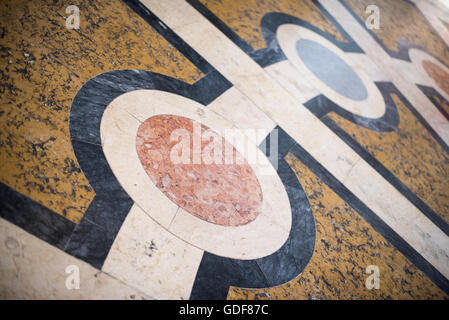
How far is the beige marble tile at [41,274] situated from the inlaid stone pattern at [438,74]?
5126 mm

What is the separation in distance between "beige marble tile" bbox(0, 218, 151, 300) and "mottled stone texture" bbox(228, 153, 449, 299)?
73 centimetres

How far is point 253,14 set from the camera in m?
3.49

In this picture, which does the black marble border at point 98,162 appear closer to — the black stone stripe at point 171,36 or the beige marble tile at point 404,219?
the black stone stripe at point 171,36

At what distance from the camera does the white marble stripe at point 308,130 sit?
8.36 feet

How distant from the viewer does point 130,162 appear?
5.98 ft

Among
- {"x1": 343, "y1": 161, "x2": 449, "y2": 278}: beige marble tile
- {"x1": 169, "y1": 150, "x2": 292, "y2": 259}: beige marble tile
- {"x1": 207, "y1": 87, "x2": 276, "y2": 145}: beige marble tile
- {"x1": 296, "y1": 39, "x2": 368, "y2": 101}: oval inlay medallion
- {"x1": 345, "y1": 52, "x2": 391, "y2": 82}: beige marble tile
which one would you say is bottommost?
{"x1": 169, "y1": 150, "x2": 292, "y2": 259}: beige marble tile

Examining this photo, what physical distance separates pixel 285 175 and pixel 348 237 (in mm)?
655

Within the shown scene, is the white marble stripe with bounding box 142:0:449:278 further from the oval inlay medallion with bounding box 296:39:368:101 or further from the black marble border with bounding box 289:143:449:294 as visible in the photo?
the oval inlay medallion with bounding box 296:39:368:101

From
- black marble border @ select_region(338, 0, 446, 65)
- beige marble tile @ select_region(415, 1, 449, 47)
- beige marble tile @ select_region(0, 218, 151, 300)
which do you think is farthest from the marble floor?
beige marble tile @ select_region(415, 1, 449, 47)

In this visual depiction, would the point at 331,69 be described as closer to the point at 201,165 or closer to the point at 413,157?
the point at 413,157

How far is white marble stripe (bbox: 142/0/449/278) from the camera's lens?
255 cm

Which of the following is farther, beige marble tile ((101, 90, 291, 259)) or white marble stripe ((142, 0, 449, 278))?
white marble stripe ((142, 0, 449, 278))

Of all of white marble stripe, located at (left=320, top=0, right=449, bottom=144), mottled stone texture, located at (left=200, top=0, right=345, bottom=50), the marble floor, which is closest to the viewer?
the marble floor

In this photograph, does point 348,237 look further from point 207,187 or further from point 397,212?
point 207,187
